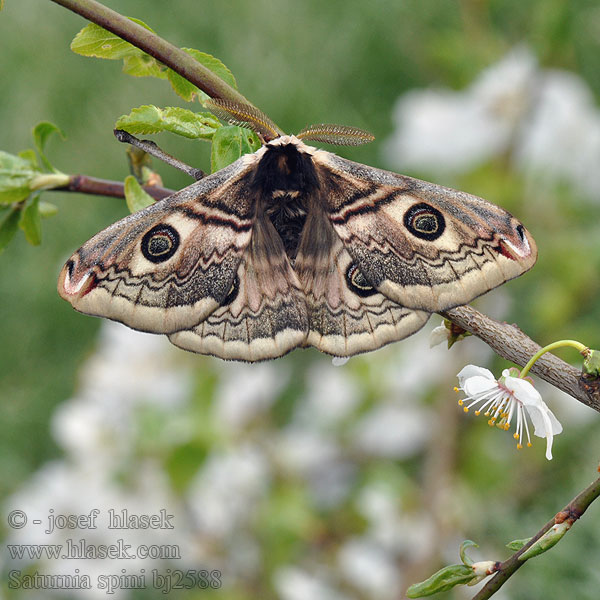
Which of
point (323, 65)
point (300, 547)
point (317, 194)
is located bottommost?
point (300, 547)

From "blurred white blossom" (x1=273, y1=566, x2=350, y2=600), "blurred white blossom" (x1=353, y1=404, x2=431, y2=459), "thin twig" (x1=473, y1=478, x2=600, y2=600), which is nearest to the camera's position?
"thin twig" (x1=473, y1=478, x2=600, y2=600)

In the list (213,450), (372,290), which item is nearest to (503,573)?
(372,290)

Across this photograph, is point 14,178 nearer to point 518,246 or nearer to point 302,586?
point 518,246

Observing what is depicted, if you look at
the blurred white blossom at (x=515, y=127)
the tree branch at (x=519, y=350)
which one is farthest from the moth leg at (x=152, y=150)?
the blurred white blossom at (x=515, y=127)

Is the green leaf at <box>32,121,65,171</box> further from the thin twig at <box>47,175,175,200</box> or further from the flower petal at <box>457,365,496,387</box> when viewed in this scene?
the flower petal at <box>457,365,496,387</box>

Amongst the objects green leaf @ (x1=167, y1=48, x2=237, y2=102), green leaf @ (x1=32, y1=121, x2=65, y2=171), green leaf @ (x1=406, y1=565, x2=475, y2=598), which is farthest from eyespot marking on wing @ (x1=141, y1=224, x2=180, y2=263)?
green leaf @ (x1=406, y1=565, x2=475, y2=598)

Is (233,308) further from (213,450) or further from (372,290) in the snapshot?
(213,450)

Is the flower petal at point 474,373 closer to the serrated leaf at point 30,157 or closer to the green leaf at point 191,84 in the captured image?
the green leaf at point 191,84
